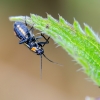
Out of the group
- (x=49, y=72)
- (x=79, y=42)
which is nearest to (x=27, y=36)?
(x=79, y=42)

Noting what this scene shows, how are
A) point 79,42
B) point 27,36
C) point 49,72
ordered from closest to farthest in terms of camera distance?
1. point 79,42
2. point 27,36
3. point 49,72

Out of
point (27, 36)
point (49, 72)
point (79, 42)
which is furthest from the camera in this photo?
point (49, 72)

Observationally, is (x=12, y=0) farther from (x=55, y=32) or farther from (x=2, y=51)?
(x=55, y=32)

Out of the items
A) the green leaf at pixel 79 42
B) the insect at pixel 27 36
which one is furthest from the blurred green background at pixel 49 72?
the green leaf at pixel 79 42

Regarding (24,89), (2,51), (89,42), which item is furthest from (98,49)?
(2,51)

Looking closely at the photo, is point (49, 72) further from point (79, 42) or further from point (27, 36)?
point (79, 42)

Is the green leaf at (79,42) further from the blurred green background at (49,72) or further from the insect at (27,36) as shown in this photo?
the blurred green background at (49,72)

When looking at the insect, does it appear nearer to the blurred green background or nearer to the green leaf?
the green leaf

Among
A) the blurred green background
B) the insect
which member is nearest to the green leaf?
the insect

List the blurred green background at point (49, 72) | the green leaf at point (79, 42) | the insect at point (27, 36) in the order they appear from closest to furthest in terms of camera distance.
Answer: the green leaf at point (79, 42), the insect at point (27, 36), the blurred green background at point (49, 72)
